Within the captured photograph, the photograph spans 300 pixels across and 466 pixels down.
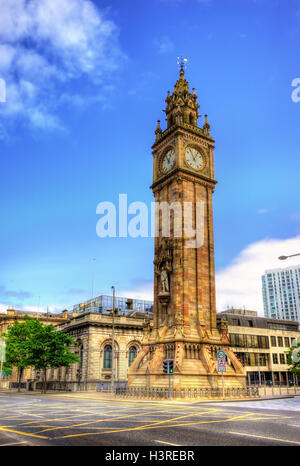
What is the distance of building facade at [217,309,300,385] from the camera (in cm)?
8156

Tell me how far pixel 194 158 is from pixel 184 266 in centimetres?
1549

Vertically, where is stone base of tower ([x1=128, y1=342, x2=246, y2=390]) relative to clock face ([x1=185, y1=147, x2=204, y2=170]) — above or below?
below

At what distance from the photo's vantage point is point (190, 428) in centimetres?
1481

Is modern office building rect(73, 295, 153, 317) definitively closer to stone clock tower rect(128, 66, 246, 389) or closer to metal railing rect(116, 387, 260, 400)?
stone clock tower rect(128, 66, 246, 389)

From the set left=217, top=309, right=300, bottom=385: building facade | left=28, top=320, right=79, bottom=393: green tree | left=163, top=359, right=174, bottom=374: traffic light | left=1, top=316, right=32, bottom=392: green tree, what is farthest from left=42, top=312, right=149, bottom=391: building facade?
left=163, top=359, right=174, bottom=374: traffic light

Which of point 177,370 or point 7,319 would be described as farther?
point 7,319

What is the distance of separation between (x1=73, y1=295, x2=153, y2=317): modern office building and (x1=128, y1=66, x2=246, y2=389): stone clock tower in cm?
4872

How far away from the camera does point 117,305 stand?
10456 centimetres

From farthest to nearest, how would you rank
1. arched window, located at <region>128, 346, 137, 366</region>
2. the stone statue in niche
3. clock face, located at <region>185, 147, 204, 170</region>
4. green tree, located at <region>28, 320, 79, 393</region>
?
arched window, located at <region>128, 346, 137, 366</region>
green tree, located at <region>28, 320, 79, 393</region>
clock face, located at <region>185, 147, 204, 170</region>
the stone statue in niche

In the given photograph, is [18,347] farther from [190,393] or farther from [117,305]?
[117,305]

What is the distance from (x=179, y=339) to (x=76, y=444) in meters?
31.7
